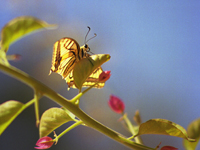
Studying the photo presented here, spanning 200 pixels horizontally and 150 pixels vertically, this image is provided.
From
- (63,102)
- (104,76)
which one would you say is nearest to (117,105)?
(104,76)

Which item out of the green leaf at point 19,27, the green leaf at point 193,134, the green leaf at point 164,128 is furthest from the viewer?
the green leaf at point 193,134

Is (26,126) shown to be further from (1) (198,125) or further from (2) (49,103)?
(1) (198,125)

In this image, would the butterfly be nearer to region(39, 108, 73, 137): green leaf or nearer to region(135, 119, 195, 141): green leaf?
region(39, 108, 73, 137): green leaf

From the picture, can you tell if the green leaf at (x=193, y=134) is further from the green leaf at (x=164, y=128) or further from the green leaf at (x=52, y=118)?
the green leaf at (x=52, y=118)

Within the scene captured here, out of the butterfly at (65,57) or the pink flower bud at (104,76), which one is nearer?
the pink flower bud at (104,76)

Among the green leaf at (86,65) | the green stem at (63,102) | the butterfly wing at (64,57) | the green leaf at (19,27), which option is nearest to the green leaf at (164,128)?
the green stem at (63,102)

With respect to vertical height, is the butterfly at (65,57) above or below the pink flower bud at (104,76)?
above

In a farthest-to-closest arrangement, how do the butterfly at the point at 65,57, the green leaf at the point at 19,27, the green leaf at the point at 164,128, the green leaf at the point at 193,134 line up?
1. the butterfly at the point at 65,57
2. the green leaf at the point at 193,134
3. the green leaf at the point at 164,128
4. the green leaf at the point at 19,27

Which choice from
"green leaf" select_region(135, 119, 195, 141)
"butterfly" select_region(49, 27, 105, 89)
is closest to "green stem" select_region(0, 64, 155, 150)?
"green leaf" select_region(135, 119, 195, 141)
